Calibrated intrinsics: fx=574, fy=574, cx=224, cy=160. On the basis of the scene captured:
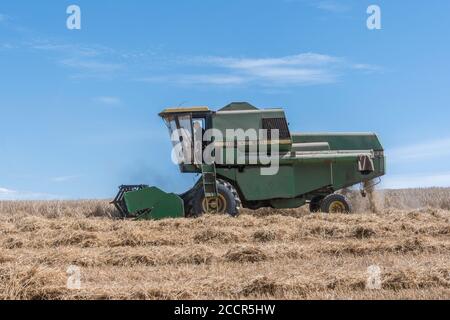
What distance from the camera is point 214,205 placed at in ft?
45.3

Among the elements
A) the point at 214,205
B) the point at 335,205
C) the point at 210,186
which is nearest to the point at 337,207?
the point at 335,205

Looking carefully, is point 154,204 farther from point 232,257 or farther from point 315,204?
point 232,257

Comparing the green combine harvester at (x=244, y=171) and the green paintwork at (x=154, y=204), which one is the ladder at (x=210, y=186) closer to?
the green combine harvester at (x=244, y=171)

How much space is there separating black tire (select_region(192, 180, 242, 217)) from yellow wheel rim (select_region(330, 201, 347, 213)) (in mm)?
2449

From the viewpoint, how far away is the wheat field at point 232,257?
5945 mm

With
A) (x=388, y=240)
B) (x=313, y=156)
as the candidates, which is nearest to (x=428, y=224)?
(x=388, y=240)

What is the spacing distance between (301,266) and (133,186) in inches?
307

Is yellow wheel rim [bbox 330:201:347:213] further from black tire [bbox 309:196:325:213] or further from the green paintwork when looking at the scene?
the green paintwork

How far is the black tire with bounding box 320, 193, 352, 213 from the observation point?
1448 cm

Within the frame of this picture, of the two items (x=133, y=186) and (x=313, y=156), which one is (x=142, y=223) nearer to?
(x=133, y=186)

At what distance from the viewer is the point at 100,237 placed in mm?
10469

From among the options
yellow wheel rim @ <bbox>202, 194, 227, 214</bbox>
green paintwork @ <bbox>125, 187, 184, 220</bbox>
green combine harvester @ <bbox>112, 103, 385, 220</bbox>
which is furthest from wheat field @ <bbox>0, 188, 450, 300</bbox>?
green paintwork @ <bbox>125, 187, 184, 220</bbox>
